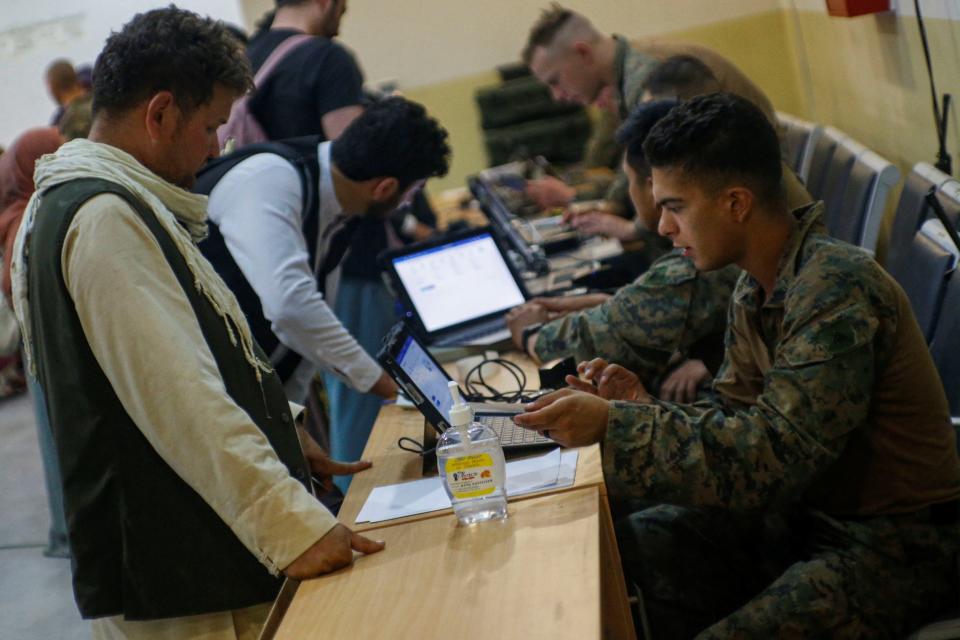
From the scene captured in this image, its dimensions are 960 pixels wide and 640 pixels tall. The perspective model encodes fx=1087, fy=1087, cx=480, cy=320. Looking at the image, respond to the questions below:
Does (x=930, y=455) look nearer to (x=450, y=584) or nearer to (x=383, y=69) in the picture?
(x=450, y=584)

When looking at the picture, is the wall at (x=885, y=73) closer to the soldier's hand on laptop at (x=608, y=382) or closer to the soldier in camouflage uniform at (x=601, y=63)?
the soldier in camouflage uniform at (x=601, y=63)

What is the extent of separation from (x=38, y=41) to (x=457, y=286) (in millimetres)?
5420

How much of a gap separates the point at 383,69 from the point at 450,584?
6.11 meters

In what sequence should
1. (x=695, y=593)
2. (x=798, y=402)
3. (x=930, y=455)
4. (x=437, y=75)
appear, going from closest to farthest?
(x=798, y=402) < (x=930, y=455) < (x=695, y=593) < (x=437, y=75)

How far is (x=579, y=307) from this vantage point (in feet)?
9.64

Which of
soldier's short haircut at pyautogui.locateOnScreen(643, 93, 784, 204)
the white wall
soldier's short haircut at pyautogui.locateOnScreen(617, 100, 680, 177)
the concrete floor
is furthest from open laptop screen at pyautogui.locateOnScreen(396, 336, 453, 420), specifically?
the white wall

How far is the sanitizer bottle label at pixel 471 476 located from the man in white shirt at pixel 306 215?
2.74 feet

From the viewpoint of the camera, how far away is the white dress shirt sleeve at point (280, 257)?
2375 millimetres

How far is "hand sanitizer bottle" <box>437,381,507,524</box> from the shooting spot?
1.68 m

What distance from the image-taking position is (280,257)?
7.81 ft

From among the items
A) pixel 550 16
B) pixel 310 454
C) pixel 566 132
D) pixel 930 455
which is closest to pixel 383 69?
pixel 566 132

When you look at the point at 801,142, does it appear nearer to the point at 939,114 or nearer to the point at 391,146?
the point at 939,114

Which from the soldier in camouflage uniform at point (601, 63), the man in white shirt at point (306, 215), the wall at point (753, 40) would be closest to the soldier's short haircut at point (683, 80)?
the soldier in camouflage uniform at point (601, 63)

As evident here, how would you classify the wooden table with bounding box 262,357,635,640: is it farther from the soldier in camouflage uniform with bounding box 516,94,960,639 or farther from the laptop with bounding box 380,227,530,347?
the laptop with bounding box 380,227,530,347
